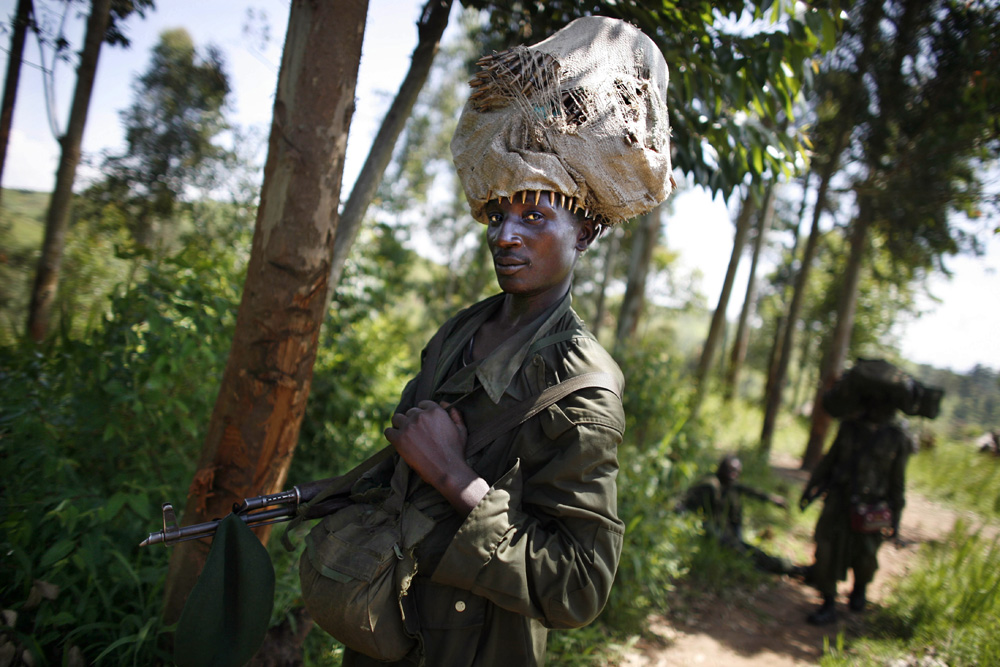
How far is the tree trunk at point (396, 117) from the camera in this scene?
2672mm

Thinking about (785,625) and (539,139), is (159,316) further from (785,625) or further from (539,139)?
(785,625)

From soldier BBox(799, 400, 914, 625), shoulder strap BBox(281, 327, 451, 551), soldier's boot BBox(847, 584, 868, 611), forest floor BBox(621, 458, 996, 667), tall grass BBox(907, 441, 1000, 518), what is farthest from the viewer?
tall grass BBox(907, 441, 1000, 518)

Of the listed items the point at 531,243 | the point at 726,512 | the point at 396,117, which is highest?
the point at 396,117

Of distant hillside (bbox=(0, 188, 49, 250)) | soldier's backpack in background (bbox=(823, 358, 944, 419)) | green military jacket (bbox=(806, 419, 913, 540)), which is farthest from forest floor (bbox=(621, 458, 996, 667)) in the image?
distant hillside (bbox=(0, 188, 49, 250))

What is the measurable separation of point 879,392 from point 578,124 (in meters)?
4.81

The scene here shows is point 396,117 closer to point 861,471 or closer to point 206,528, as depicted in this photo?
point 206,528

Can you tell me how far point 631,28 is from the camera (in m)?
1.69

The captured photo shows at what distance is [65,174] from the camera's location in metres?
4.89

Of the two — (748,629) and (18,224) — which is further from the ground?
(18,224)

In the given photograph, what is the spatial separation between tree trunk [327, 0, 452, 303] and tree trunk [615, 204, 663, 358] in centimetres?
490

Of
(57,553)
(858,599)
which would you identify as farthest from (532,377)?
(858,599)

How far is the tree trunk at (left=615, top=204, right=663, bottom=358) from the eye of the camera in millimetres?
7344

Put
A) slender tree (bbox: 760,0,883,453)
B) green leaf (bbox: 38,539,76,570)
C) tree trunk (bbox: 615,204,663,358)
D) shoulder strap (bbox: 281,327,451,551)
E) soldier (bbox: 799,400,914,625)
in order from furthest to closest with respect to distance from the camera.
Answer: slender tree (bbox: 760,0,883,453)
tree trunk (bbox: 615,204,663,358)
soldier (bbox: 799,400,914,625)
green leaf (bbox: 38,539,76,570)
shoulder strap (bbox: 281,327,451,551)

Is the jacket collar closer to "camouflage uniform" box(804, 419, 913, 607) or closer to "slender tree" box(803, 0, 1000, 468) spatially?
"camouflage uniform" box(804, 419, 913, 607)
